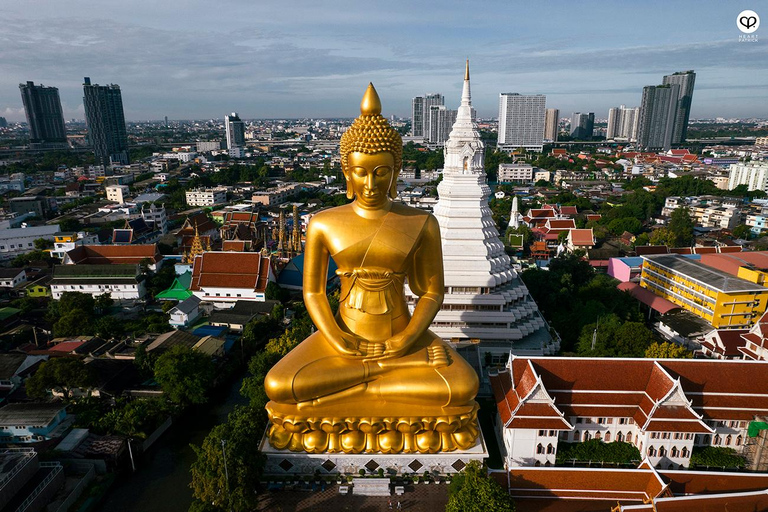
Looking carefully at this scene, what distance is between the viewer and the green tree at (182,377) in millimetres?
15484

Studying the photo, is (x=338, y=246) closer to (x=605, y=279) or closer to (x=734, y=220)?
(x=605, y=279)

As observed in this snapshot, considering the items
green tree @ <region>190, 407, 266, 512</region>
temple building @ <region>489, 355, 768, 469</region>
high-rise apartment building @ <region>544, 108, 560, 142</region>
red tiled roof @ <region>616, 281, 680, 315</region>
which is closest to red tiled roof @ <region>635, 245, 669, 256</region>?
red tiled roof @ <region>616, 281, 680, 315</region>

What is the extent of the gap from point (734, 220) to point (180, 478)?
162 ft

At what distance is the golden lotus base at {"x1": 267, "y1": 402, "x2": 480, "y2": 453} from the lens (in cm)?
1082

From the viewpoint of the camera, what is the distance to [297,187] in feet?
209

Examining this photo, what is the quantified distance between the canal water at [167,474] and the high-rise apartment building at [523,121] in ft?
392

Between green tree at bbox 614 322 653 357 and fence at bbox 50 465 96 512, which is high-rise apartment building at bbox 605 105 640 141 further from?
fence at bbox 50 465 96 512

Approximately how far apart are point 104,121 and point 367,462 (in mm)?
106045

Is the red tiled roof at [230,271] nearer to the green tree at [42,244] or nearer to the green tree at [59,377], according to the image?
the green tree at [59,377]

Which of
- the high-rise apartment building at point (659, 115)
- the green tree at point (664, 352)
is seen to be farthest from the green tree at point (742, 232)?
the high-rise apartment building at point (659, 115)

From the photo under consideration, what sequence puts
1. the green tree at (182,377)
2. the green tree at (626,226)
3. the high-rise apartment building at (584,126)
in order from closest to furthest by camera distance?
1. the green tree at (182,377)
2. the green tree at (626,226)
3. the high-rise apartment building at (584,126)

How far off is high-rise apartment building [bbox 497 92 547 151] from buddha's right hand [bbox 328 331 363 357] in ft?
399

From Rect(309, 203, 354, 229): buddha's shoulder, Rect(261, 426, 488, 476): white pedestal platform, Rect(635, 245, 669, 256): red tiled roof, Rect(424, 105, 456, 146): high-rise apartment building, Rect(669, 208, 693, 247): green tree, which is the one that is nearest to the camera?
Rect(309, 203, 354, 229): buddha's shoulder

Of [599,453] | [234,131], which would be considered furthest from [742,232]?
[234,131]
